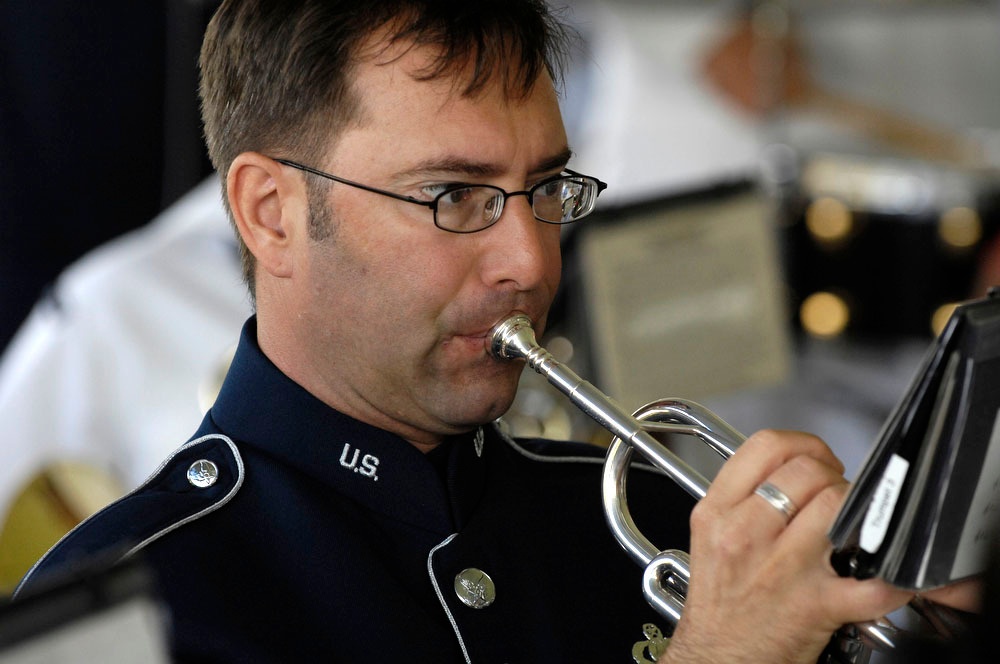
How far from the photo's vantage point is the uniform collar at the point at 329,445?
4.01ft

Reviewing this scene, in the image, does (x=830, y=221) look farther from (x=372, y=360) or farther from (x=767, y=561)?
(x=767, y=561)

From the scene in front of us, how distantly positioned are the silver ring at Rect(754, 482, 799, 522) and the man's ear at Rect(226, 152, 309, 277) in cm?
49

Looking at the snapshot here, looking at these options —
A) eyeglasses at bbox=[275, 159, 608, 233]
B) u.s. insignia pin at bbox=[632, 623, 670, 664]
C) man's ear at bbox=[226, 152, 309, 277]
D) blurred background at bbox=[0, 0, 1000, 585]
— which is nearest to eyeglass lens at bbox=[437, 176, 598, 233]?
eyeglasses at bbox=[275, 159, 608, 233]

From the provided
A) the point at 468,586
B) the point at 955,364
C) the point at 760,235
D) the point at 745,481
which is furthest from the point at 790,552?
the point at 760,235

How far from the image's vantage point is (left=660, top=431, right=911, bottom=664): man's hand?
0.98m

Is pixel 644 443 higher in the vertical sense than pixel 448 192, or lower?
lower

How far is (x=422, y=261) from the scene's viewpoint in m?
1.19

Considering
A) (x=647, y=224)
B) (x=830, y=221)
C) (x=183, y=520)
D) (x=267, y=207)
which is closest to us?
Result: (x=183, y=520)

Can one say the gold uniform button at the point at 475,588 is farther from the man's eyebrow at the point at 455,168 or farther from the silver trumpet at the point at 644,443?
the man's eyebrow at the point at 455,168

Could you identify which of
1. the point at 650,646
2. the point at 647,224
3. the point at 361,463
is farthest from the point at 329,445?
the point at 647,224

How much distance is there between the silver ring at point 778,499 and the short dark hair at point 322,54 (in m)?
0.44

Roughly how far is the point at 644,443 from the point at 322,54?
1.47 feet

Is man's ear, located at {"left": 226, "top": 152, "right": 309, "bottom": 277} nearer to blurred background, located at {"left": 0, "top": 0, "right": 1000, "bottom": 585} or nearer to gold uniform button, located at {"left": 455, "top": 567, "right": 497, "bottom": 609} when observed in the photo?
gold uniform button, located at {"left": 455, "top": 567, "right": 497, "bottom": 609}

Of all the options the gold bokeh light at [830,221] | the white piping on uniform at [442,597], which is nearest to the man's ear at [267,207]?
the white piping on uniform at [442,597]
